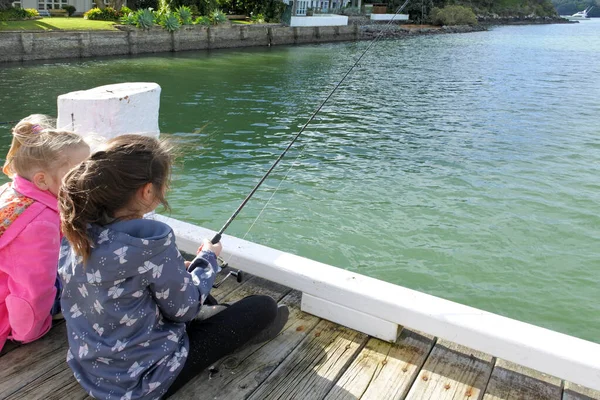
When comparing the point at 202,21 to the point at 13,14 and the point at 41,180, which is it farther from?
the point at 41,180

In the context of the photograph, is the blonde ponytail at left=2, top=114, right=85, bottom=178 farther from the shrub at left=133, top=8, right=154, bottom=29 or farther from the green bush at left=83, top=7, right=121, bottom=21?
the green bush at left=83, top=7, right=121, bottom=21

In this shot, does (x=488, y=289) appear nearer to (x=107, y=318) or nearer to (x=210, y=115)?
(x=107, y=318)

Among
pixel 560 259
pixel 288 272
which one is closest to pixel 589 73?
pixel 560 259

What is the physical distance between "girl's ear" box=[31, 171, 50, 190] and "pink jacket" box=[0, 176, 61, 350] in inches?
0.7

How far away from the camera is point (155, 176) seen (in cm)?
188

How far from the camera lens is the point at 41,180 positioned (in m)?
2.36

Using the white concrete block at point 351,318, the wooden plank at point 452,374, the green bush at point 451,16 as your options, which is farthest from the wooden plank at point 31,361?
the green bush at point 451,16

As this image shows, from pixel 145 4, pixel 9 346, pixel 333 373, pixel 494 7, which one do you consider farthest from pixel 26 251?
pixel 494 7

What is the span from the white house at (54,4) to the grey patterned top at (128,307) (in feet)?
102

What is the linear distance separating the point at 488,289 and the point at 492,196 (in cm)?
254

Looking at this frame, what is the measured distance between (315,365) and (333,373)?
9 centimetres

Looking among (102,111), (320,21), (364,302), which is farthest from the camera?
(320,21)

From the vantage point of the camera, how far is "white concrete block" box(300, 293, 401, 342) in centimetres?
270

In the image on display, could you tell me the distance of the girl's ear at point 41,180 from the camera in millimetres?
2342
